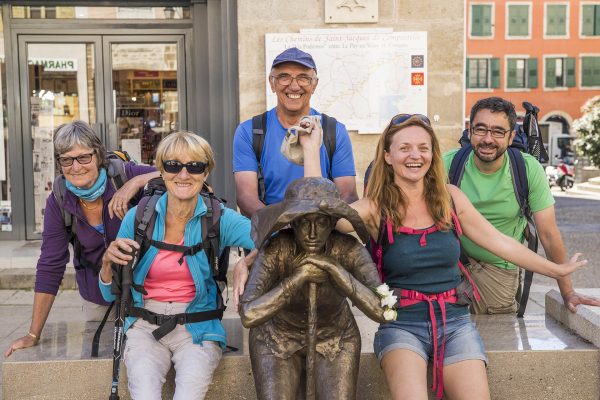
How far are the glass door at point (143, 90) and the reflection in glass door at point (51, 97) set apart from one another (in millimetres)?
250

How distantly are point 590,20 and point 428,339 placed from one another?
49624mm

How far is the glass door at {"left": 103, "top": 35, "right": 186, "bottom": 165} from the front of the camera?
26.8 ft

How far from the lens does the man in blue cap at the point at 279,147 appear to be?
3.79 meters

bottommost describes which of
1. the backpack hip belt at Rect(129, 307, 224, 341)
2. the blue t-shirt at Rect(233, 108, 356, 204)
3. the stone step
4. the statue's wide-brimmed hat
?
the stone step

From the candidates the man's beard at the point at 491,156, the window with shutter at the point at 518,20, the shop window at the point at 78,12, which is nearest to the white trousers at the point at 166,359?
the man's beard at the point at 491,156

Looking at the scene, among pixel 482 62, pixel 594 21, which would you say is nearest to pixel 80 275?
pixel 482 62

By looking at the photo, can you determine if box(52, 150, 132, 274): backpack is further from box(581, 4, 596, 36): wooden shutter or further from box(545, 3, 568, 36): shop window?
box(581, 4, 596, 36): wooden shutter

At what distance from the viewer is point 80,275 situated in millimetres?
3824

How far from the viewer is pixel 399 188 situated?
3.34 metres

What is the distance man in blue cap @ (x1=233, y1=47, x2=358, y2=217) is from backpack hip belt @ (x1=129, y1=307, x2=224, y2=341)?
0.68 metres

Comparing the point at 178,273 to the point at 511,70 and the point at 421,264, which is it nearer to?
the point at 421,264

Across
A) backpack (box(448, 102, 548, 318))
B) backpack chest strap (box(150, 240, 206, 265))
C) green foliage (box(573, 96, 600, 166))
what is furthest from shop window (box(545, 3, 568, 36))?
backpack chest strap (box(150, 240, 206, 265))

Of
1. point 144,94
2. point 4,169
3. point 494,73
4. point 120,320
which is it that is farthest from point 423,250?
point 494,73

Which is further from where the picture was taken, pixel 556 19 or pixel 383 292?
pixel 556 19
